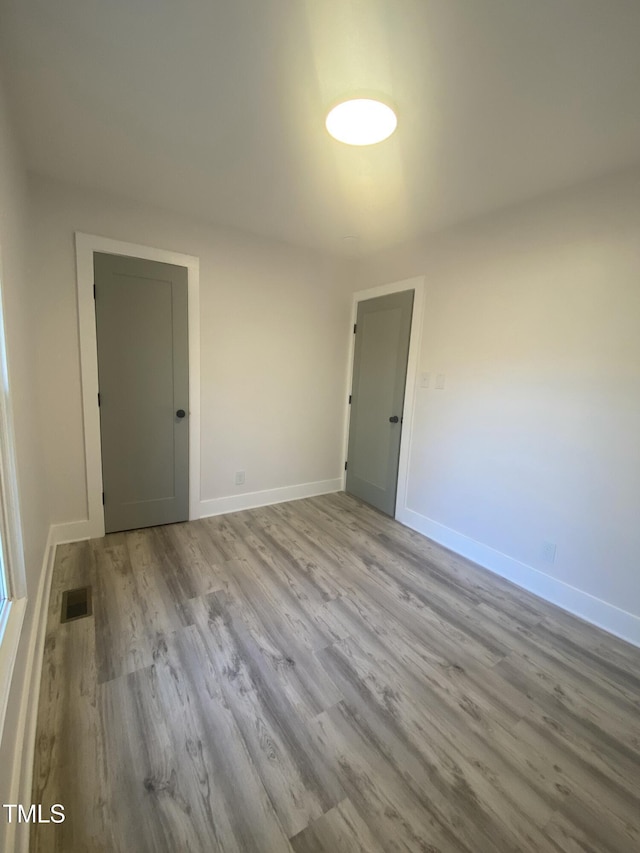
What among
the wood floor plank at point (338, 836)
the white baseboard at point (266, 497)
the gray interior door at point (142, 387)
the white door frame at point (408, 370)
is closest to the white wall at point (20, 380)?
the gray interior door at point (142, 387)

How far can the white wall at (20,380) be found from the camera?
4.32 feet

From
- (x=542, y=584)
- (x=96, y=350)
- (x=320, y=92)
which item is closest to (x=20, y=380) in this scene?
(x=96, y=350)

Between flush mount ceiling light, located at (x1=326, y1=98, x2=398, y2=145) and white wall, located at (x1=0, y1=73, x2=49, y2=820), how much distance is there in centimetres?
139

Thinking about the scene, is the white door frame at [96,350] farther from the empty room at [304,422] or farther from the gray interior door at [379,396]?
the gray interior door at [379,396]

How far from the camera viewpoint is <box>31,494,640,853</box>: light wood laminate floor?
1089mm

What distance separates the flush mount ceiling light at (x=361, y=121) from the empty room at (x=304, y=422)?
0.01 m

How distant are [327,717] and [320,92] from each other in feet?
8.42

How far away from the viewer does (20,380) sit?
173 cm

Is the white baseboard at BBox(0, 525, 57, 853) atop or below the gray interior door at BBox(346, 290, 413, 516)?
below

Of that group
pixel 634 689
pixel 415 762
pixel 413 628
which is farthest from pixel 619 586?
pixel 415 762

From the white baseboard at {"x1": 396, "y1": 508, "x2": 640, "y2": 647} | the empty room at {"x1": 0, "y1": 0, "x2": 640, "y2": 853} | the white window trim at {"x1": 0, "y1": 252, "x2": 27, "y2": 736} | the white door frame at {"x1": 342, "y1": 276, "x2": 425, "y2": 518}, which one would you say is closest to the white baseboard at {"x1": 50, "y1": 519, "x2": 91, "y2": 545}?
the empty room at {"x1": 0, "y1": 0, "x2": 640, "y2": 853}

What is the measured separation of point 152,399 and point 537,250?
2.92 meters

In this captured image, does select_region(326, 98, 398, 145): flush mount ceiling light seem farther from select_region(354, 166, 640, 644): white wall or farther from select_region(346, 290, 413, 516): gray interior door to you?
select_region(346, 290, 413, 516): gray interior door

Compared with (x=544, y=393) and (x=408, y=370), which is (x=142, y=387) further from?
(x=544, y=393)
